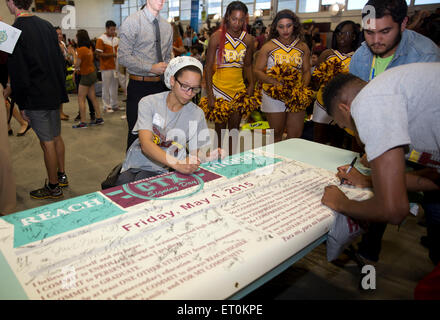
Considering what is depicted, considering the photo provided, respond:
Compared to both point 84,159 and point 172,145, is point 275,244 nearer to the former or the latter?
point 172,145

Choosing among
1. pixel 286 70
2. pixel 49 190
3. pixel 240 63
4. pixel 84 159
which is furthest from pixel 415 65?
pixel 84 159

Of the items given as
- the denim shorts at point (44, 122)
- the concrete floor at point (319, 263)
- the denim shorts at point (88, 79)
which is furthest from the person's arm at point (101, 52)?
the denim shorts at point (44, 122)

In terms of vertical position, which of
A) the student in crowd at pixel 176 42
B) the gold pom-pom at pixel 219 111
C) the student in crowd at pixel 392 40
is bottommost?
the gold pom-pom at pixel 219 111

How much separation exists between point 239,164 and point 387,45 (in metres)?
1.05

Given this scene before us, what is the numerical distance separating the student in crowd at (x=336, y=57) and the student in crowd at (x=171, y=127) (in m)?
1.64

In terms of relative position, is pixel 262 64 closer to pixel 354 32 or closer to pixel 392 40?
pixel 354 32

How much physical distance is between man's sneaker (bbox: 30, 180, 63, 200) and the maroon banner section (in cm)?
198

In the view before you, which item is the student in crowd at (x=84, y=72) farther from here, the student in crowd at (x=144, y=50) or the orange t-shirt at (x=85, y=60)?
the student in crowd at (x=144, y=50)

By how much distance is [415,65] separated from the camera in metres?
1.09

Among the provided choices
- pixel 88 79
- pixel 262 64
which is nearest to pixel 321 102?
pixel 262 64

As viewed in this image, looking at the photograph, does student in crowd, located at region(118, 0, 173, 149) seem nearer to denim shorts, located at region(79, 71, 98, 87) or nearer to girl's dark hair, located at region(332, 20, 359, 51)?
girl's dark hair, located at region(332, 20, 359, 51)

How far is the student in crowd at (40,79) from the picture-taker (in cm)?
261
